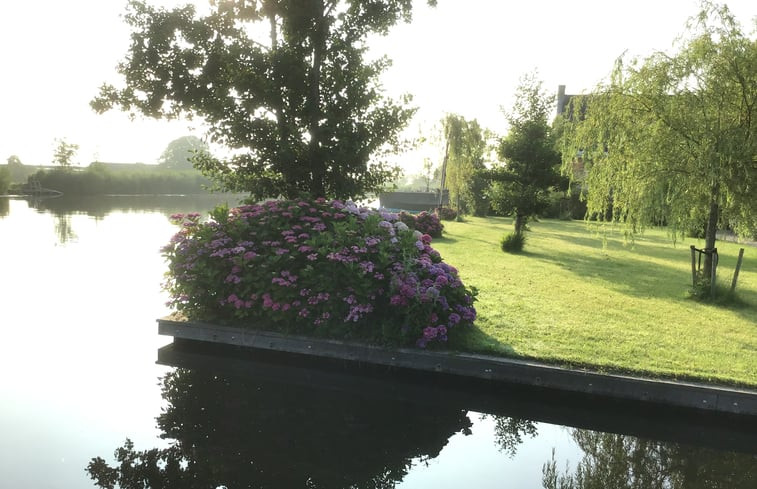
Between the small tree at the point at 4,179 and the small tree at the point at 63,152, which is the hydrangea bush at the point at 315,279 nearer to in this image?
the small tree at the point at 4,179

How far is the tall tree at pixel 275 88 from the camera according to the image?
8477mm

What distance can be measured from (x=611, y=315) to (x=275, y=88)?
7277 millimetres

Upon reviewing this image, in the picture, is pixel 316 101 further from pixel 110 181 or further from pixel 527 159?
pixel 110 181

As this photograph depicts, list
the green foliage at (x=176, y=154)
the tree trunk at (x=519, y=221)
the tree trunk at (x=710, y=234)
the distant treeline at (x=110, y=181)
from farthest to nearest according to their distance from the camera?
Answer: the green foliage at (x=176, y=154), the distant treeline at (x=110, y=181), the tree trunk at (x=519, y=221), the tree trunk at (x=710, y=234)

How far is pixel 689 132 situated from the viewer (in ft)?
32.1

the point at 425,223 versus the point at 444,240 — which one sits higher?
the point at 425,223

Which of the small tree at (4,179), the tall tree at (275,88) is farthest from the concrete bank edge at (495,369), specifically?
the small tree at (4,179)

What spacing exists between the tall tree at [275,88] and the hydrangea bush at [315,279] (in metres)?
1.57

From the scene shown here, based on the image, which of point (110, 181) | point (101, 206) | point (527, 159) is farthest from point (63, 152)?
point (527, 159)

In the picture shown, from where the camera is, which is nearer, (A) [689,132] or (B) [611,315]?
(B) [611,315]

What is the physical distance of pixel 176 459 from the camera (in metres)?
4.35

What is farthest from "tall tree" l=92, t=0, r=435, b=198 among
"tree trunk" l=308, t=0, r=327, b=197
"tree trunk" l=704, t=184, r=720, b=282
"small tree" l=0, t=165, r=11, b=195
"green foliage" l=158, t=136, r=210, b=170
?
"green foliage" l=158, t=136, r=210, b=170

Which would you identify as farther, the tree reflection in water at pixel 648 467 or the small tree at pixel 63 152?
the small tree at pixel 63 152

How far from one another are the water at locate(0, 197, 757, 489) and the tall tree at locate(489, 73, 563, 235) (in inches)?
512
